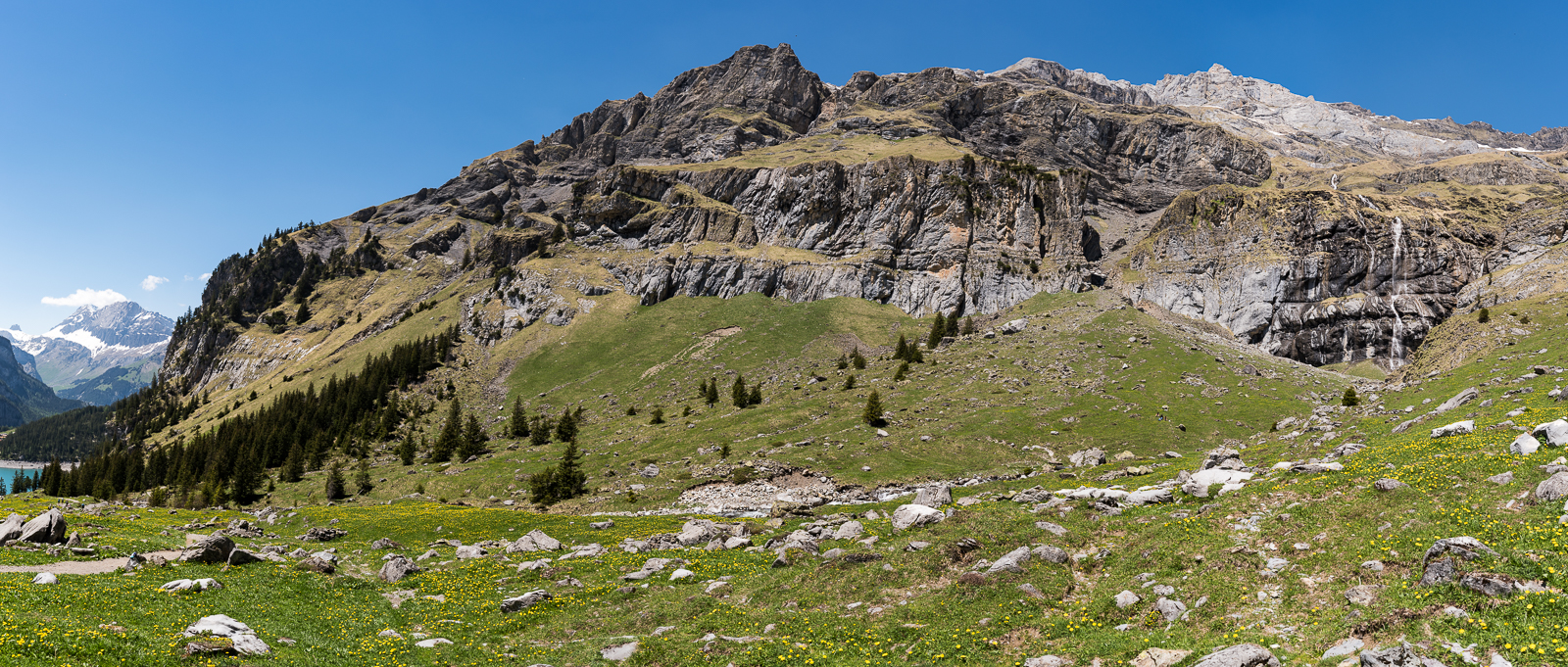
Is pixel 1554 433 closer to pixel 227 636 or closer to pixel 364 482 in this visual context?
pixel 227 636

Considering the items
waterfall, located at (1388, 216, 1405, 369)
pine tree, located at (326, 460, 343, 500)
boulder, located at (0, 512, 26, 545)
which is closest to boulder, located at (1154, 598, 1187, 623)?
boulder, located at (0, 512, 26, 545)

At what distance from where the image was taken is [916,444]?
61000mm

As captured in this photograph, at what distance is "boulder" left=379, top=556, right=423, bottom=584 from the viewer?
2756 centimetres

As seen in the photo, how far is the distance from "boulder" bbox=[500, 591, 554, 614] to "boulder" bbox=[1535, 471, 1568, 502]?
2901 centimetres

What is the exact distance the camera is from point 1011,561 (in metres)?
20.2

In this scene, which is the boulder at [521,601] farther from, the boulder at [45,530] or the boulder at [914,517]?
the boulder at [45,530]

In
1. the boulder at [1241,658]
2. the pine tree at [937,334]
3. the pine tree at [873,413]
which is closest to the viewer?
the boulder at [1241,658]

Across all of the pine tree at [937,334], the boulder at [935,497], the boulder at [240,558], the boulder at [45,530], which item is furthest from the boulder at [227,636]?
the pine tree at [937,334]

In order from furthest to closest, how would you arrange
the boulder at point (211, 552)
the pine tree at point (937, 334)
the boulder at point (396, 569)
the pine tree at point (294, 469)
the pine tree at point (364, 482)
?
the pine tree at point (937, 334)
the pine tree at point (294, 469)
the pine tree at point (364, 482)
the boulder at point (396, 569)
the boulder at point (211, 552)

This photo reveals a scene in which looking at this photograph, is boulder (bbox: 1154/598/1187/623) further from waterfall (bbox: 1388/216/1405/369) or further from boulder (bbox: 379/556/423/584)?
waterfall (bbox: 1388/216/1405/369)

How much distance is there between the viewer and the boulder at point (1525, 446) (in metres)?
18.2

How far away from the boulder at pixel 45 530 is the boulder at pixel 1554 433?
180ft

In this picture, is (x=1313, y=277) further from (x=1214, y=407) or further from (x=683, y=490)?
(x=683, y=490)

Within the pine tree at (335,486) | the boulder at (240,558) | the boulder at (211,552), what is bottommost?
the pine tree at (335,486)
